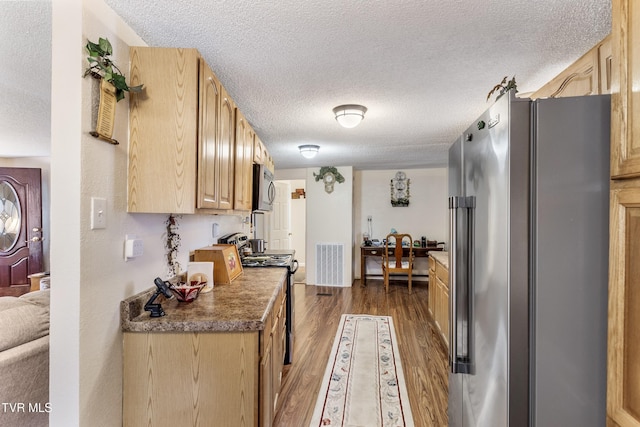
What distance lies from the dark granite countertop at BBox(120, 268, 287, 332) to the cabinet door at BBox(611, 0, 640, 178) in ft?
4.55

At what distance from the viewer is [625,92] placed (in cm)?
86

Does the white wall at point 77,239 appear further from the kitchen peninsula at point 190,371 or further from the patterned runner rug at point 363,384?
the patterned runner rug at point 363,384

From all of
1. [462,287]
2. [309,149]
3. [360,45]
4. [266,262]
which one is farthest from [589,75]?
[309,149]

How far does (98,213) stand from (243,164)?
47.5 inches

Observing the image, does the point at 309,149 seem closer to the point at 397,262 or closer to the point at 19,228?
the point at 397,262

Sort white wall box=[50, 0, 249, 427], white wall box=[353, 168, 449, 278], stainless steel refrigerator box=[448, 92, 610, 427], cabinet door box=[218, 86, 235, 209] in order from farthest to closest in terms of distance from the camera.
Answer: white wall box=[353, 168, 449, 278] < cabinet door box=[218, 86, 235, 209] < white wall box=[50, 0, 249, 427] < stainless steel refrigerator box=[448, 92, 610, 427]

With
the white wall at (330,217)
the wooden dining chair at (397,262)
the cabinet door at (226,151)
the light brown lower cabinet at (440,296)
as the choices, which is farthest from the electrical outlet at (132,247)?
the white wall at (330,217)

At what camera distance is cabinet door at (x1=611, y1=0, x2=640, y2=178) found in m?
0.82

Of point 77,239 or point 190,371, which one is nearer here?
point 77,239

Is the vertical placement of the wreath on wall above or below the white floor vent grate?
above

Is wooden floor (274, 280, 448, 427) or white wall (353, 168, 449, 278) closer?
wooden floor (274, 280, 448, 427)

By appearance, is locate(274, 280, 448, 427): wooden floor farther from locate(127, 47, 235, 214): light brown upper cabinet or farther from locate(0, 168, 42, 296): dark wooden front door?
locate(0, 168, 42, 296): dark wooden front door

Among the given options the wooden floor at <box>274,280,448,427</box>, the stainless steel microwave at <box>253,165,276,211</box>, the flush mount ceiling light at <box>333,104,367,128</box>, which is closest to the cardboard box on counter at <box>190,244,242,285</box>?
the stainless steel microwave at <box>253,165,276,211</box>

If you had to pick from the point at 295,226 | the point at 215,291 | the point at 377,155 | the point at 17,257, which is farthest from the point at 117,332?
the point at 295,226
